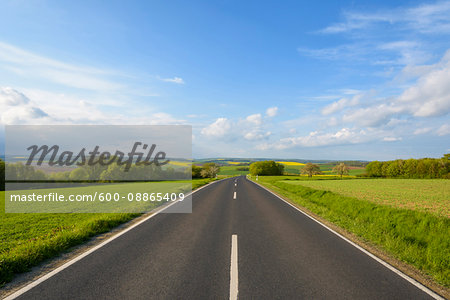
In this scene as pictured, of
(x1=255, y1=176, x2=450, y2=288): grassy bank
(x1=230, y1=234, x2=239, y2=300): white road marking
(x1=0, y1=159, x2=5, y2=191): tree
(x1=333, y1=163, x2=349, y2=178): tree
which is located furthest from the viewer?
(x1=333, y1=163, x2=349, y2=178): tree

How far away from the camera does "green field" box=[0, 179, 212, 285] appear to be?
4605mm

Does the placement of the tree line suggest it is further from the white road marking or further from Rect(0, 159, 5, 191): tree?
Rect(0, 159, 5, 191): tree

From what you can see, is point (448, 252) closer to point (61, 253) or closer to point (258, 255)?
point (258, 255)

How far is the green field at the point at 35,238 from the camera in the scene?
15.1 ft

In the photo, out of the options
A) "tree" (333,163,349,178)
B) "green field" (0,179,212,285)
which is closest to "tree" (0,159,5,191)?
"green field" (0,179,212,285)

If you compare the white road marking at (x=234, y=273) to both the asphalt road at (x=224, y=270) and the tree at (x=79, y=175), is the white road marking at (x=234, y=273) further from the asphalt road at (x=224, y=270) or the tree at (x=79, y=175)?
the tree at (x=79, y=175)

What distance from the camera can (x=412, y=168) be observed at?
75000 mm

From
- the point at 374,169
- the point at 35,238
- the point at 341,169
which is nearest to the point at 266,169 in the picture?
the point at 341,169

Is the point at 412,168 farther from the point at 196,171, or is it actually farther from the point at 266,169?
the point at 196,171

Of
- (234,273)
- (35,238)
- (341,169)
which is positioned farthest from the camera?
(341,169)

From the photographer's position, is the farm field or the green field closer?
the green field

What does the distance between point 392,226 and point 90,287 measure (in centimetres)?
1016

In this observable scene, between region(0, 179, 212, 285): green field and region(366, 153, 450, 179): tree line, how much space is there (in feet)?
292

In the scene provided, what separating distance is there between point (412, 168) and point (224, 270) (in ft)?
310
